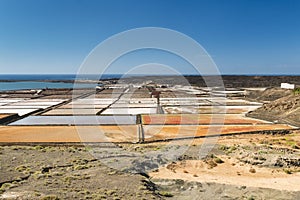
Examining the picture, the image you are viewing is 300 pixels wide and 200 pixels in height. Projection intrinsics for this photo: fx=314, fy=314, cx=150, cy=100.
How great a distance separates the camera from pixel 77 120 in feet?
98.7

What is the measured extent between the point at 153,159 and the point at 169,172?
1.80m

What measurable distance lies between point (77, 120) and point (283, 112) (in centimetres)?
2043

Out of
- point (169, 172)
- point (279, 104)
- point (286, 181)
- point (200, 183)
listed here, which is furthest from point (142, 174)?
point (279, 104)

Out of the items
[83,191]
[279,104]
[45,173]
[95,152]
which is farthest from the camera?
[279,104]

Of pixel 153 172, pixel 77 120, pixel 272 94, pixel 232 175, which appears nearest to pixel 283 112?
pixel 232 175

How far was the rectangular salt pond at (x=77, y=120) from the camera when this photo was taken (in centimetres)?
2839

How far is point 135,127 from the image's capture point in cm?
2606

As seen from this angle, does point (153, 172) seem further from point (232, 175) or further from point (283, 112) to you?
point (283, 112)

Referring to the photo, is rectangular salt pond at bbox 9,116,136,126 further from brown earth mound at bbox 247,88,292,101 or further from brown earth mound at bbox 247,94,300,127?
brown earth mound at bbox 247,88,292,101

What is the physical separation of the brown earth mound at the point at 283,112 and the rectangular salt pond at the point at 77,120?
42.8ft

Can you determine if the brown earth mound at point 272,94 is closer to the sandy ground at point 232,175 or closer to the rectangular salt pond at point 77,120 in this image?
the rectangular salt pond at point 77,120

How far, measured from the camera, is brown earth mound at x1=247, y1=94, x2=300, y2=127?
28844 mm

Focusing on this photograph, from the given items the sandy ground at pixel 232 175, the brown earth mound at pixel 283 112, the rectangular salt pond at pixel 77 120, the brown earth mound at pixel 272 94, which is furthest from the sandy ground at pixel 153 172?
the brown earth mound at pixel 272 94

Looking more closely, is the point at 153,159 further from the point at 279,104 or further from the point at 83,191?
the point at 279,104
